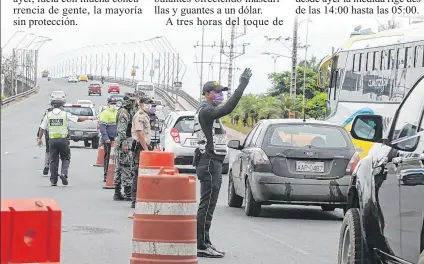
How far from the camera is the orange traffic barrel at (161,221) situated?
855 centimetres

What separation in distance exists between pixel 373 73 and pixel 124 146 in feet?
45.2

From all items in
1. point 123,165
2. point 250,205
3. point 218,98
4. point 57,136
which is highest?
point 218,98

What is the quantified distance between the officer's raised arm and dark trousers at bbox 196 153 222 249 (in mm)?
452

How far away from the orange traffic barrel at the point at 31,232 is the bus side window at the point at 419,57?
21.9 metres

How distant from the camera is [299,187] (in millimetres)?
15070

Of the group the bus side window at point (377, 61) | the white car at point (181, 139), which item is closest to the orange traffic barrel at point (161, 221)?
the white car at point (181, 139)

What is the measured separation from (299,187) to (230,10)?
8.85 ft

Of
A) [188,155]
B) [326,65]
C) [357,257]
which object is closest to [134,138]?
[357,257]

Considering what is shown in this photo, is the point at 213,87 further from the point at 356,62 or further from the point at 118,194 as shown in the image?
the point at 356,62

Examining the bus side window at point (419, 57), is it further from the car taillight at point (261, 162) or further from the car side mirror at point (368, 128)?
the car side mirror at point (368, 128)

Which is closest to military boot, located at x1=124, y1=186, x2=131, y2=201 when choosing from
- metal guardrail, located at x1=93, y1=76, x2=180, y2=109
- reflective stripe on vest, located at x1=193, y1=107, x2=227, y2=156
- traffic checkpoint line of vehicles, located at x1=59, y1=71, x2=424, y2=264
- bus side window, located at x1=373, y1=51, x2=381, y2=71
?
reflective stripe on vest, located at x1=193, y1=107, x2=227, y2=156

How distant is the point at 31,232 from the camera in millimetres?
4703

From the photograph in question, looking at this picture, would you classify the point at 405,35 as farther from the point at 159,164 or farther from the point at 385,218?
the point at 385,218

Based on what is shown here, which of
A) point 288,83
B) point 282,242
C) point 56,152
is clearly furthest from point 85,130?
point 288,83
